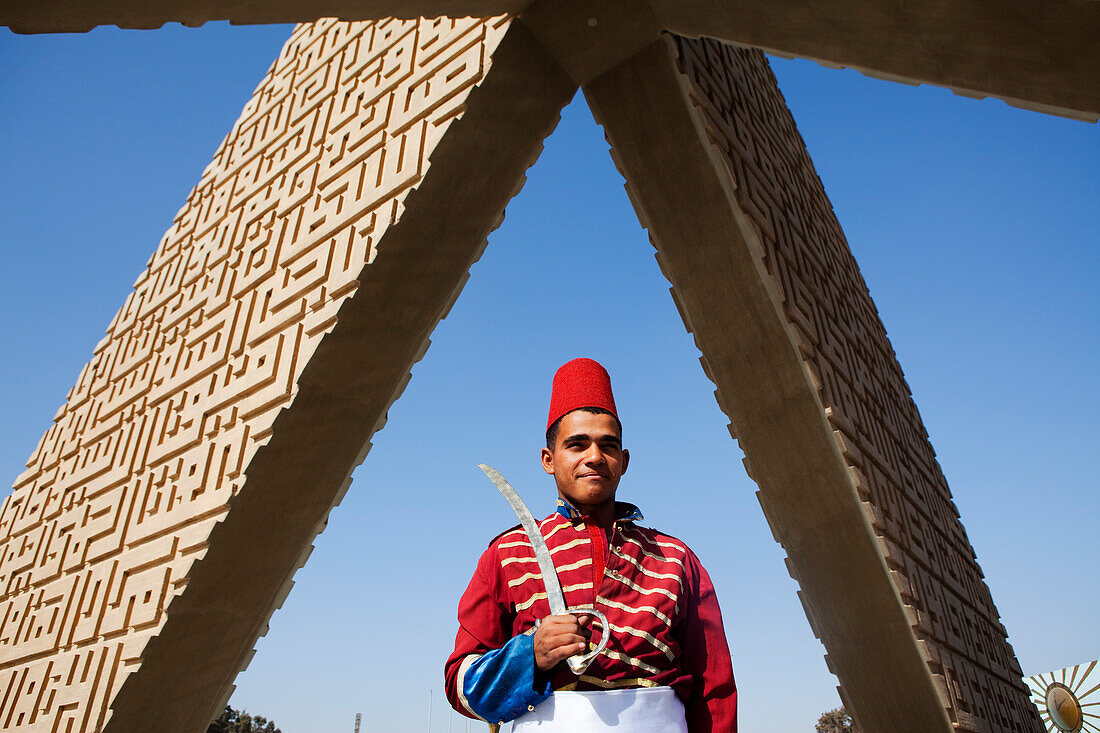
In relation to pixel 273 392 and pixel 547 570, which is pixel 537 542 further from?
pixel 273 392

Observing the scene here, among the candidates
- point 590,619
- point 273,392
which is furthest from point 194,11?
point 590,619

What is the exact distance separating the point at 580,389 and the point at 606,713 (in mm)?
589

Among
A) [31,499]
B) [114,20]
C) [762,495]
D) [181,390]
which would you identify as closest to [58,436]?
[31,499]

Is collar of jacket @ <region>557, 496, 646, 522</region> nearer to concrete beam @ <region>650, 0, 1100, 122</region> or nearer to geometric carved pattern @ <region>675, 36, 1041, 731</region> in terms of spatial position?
concrete beam @ <region>650, 0, 1100, 122</region>

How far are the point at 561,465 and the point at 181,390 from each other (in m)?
2.23

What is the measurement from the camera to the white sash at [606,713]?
4.06 ft

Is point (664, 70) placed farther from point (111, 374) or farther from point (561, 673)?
point (111, 374)

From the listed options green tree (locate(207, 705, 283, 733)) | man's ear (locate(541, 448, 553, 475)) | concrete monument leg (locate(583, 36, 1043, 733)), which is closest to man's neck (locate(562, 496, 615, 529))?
man's ear (locate(541, 448, 553, 475))

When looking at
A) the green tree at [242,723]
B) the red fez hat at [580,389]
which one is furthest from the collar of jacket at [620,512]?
the green tree at [242,723]

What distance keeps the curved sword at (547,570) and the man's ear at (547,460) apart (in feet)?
0.66

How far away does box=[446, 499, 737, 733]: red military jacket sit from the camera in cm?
129

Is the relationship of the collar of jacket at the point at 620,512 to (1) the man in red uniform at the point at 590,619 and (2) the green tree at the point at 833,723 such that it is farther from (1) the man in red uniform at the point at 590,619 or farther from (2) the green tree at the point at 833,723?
(2) the green tree at the point at 833,723

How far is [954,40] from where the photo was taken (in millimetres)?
2061

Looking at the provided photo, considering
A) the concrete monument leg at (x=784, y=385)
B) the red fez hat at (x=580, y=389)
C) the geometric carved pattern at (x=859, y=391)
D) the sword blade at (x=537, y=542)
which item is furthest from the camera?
the geometric carved pattern at (x=859, y=391)
